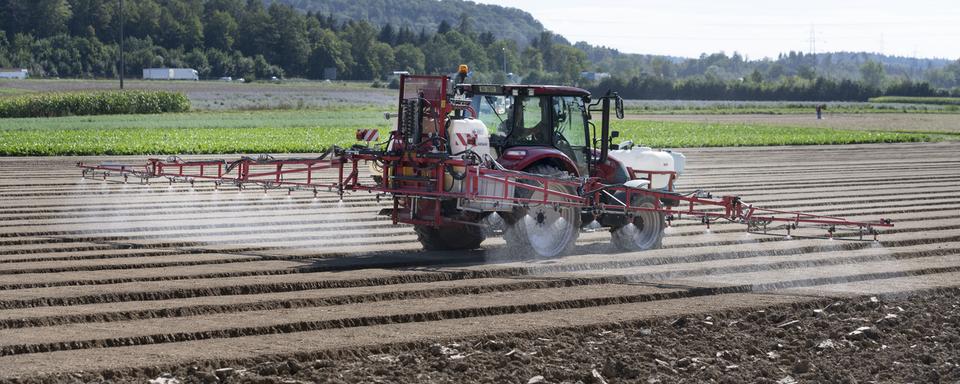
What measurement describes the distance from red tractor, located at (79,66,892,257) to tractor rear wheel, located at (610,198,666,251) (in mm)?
11

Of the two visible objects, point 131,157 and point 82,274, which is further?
point 131,157

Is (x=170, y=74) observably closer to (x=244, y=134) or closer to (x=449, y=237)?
(x=244, y=134)

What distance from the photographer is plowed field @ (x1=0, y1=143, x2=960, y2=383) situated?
834 cm

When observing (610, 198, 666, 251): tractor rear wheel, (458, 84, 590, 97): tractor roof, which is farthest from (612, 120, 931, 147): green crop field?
(458, 84, 590, 97): tractor roof

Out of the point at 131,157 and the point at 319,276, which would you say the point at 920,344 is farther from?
the point at 131,157

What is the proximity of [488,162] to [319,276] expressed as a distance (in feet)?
7.01

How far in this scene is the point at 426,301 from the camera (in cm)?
1065

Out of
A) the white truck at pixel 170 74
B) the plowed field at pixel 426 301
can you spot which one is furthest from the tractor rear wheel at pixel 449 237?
the white truck at pixel 170 74

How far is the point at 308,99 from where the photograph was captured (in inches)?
2891

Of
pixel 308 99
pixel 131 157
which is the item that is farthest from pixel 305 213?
pixel 308 99

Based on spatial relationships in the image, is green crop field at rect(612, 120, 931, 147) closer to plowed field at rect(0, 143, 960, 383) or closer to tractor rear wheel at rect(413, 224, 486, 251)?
plowed field at rect(0, 143, 960, 383)

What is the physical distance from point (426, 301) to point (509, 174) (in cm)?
237

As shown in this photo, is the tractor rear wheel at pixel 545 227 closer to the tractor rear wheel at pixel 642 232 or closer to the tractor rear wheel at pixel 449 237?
the tractor rear wheel at pixel 449 237

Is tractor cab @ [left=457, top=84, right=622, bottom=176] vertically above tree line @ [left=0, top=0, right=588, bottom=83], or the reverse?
tree line @ [left=0, top=0, right=588, bottom=83]
